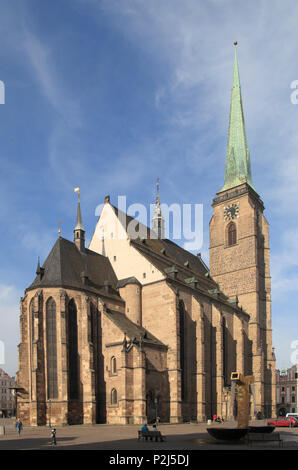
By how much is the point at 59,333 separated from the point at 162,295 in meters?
10.6

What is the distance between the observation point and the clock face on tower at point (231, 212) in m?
63.7

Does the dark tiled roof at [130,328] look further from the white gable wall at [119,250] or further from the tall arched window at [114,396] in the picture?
the tall arched window at [114,396]

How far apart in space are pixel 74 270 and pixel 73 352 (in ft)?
24.8

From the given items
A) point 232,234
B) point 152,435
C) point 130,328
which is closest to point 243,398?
point 152,435

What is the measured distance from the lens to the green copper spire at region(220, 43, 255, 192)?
65812 millimetres

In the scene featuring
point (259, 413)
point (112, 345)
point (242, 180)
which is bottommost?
point (259, 413)

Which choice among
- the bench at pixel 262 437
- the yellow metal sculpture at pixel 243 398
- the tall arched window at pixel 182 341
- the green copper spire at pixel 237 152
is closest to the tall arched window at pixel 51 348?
the tall arched window at pixel 182 341

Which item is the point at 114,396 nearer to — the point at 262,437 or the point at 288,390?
the point at 262,437
